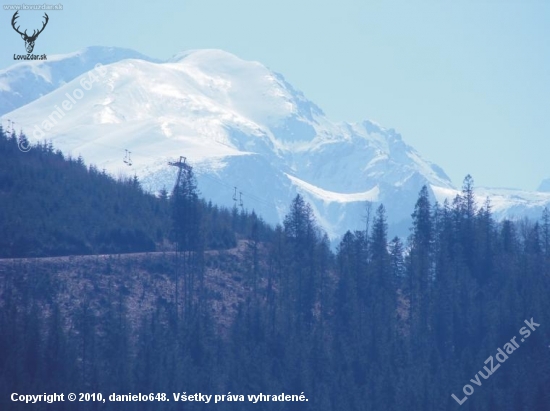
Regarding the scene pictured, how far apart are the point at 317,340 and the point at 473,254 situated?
29528 millimetres

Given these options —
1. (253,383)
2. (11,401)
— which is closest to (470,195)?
(253,383)

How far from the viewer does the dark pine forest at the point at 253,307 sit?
105125 mm

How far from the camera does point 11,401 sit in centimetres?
9100

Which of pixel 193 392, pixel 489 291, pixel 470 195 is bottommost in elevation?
pixel 193 392

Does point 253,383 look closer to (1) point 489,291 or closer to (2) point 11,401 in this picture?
(2) point 11,401
